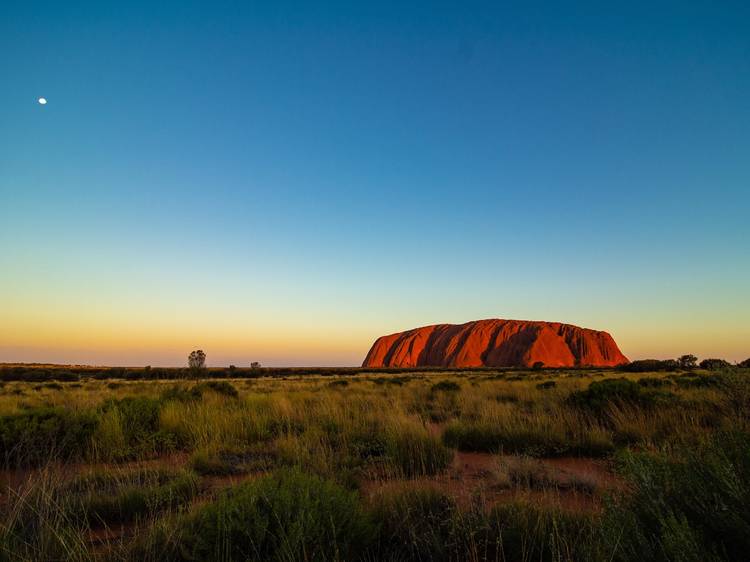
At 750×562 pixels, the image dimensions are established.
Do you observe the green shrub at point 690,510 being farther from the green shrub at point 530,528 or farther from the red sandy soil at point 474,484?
the red sandy soil at point 474,484

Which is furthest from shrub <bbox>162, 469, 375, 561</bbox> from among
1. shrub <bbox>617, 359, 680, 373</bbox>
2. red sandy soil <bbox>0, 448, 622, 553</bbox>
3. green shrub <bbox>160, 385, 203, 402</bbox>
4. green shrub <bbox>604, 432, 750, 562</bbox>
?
shrub <bbox>617, 359, 680, 373</bbox>

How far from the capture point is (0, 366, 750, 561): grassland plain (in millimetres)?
2568

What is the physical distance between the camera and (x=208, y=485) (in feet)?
17.9

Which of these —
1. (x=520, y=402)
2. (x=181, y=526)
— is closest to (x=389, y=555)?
(x=181, y=526)

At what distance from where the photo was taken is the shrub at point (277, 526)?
288 centimetres

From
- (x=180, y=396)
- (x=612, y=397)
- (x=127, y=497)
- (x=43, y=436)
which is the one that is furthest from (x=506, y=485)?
(x=180, y=396)

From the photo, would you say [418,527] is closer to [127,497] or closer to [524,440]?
[127,497]

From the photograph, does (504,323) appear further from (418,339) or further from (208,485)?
(208,485)

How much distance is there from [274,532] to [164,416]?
7.51 meters

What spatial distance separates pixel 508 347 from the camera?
340ft

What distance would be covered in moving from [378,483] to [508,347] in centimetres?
10481

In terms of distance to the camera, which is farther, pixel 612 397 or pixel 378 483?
pixel 612 397

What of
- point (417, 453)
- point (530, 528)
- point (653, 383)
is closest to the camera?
point (530, 528)

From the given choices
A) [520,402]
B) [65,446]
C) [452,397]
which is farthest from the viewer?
[452,397]
